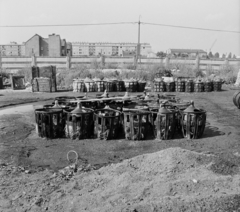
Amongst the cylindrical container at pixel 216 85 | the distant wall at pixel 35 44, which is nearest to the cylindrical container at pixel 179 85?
the cylindrical container at pixel 216 85

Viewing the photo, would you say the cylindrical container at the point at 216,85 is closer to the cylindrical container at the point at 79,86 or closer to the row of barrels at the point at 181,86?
the row of barrels at the point at 181,86

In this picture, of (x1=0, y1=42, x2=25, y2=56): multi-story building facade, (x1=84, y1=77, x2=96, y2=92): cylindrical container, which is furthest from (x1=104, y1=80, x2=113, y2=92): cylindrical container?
(x1=0, y1=42, x2=25, y2=56): multi-story building facade

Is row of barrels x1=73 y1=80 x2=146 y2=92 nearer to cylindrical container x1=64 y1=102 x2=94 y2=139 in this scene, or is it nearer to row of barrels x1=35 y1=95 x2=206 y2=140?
row of barrels x1=35 y1=95 x2=206 y2=140

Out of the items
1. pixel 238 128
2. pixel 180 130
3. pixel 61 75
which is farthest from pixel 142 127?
pixel 61 75

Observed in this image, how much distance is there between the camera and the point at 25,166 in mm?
6688

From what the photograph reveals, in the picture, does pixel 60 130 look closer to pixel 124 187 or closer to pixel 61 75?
pixel 124 187

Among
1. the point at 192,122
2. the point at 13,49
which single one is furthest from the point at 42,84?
the point at 13,49

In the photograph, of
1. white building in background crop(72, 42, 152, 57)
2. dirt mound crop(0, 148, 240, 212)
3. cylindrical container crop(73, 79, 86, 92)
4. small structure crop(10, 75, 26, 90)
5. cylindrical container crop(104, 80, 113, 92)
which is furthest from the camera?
white building in background crop(72, 42, 152, 57)

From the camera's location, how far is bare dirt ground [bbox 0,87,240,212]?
4570mm

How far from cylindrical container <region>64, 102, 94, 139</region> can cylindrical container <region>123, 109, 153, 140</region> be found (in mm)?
1139

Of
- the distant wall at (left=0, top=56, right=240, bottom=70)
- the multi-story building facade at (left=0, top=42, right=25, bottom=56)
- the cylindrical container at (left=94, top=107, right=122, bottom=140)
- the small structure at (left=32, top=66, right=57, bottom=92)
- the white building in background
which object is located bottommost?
the cylindrical container at (left=94, top=107, right=122, bottom=140)

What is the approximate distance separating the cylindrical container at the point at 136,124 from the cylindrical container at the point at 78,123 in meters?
1.14

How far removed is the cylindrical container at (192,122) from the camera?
8570 mm

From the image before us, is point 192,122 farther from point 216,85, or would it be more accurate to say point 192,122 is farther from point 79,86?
point 216,85
